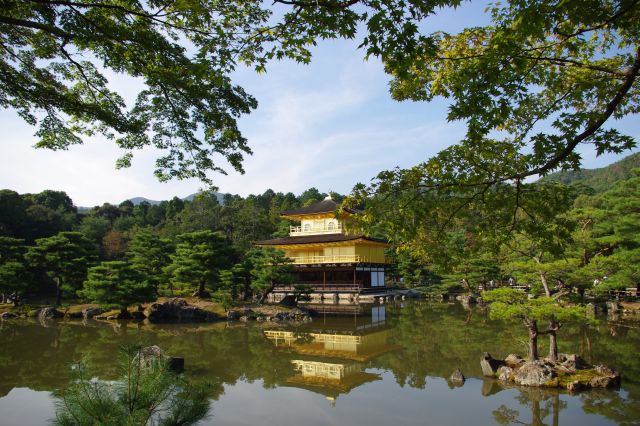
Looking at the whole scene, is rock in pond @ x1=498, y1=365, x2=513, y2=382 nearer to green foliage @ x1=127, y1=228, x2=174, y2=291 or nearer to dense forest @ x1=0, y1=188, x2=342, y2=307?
dense forest @ x1=0, y1=188, x2=342, y2=307

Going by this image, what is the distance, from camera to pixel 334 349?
1187 centimetres

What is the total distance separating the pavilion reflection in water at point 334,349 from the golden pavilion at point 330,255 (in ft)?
25.4

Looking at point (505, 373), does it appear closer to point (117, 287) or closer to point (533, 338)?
point (533, 338)

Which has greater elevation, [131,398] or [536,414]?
[131,398]

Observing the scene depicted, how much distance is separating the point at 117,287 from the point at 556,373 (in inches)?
657

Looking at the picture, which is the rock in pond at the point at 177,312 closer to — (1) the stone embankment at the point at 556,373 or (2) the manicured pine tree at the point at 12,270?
(2) the manicured pine tree at the point at 12,270

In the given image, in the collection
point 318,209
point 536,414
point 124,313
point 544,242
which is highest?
point 318,209

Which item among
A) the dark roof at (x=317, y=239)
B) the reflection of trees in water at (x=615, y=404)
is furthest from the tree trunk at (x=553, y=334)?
the dark roof at (x=317, y=239)

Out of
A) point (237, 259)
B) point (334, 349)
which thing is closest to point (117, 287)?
point (334, 349)

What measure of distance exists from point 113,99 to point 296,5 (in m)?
3.77

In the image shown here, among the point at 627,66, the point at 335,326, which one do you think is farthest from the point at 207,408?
the point at 335,326

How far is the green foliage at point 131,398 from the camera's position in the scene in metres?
2.80

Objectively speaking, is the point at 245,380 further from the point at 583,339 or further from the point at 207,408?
the point at 583,339

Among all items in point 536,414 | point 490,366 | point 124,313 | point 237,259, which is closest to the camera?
point 536,414
